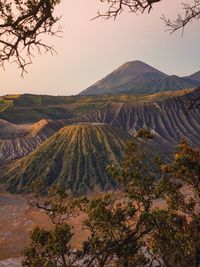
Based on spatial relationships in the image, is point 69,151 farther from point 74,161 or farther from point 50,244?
point 50,244

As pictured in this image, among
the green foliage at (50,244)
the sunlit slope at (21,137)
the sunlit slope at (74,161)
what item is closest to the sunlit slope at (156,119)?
the sunlit slope at (21,137)

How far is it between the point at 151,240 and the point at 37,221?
154 feet

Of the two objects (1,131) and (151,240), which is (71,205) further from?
(1,131)

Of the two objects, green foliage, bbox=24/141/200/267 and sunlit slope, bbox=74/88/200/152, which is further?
sunlit slope, bbox=74/88/200/152

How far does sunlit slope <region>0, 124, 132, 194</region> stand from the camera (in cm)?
8781

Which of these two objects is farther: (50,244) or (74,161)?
(74,161)

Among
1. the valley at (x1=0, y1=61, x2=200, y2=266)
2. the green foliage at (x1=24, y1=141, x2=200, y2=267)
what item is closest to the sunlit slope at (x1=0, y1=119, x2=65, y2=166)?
the valley at (x1=0, y1=61, x2=200, y2=266)

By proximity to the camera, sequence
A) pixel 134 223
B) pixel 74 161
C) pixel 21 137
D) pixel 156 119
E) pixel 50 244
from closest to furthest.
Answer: pixel 134 223, pixel 50 244, pixel 74 161, pixel 21 137, pixel 156 119

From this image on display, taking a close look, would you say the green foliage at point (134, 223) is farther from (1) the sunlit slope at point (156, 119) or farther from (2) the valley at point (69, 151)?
(1) the sunlit slope at point (156, 119)

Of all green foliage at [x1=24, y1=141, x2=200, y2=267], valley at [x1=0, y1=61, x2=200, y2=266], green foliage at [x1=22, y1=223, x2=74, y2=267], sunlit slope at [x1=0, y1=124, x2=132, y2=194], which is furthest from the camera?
sunlit slope at [x1=0, y1=124, x2=132, y2=194]

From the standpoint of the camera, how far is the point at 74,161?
94.4m

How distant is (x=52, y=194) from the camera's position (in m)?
17.3

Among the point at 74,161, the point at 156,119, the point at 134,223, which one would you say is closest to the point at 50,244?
the point at 134,223

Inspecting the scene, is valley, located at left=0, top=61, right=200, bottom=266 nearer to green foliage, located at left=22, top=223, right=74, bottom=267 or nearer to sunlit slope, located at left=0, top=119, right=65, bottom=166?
sunlit slope, located at left=0, top=119, right=65, bottom=166
